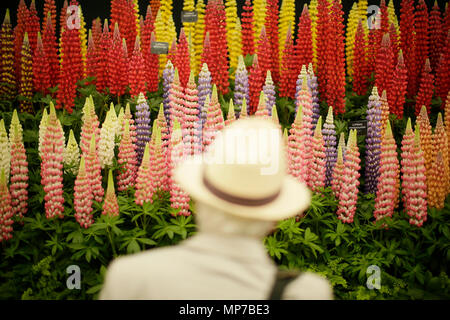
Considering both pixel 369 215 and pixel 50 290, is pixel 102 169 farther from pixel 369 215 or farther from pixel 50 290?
pixel 369 215

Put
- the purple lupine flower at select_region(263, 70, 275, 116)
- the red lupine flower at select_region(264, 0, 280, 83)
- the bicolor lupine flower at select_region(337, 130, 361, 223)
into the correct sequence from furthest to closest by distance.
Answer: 1. the red lupine flower at select_region(264, 0, 280, 83)
2. the purple lupine flower at select_region(263, 70, 275, 116)
3. the bicolor lupine flower at select_region(337, 130, 361, 223)

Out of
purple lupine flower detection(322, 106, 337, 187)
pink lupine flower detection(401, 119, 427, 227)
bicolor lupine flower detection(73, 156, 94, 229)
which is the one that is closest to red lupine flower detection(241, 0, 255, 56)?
purple lupine flower detection(322, 106, 337, 187)

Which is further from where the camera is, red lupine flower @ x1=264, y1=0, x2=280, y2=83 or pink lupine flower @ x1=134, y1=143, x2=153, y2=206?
red lupine flower @ x1=264, y1=0, x2=280, y2=83

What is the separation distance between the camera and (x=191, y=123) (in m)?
4.26

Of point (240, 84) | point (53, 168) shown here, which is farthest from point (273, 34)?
point (53, 168)

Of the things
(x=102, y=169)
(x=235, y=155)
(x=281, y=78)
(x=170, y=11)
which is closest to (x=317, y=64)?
(x=281, y=78)

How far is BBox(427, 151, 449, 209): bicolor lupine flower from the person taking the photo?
13.6 feet

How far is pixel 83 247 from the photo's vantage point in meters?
3.59

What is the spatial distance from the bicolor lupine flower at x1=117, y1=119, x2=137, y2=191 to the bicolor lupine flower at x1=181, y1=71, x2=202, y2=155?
1.46 feet

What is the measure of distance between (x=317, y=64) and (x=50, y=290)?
140 inches

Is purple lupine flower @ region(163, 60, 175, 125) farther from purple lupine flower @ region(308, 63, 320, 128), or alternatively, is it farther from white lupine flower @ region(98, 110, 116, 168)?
purple lupine flower @ region(308, 63, 320, 128)

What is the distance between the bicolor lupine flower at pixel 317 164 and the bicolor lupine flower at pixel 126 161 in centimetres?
142

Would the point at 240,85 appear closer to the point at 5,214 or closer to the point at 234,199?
the point at 5,214

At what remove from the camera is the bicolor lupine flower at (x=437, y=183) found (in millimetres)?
4133
